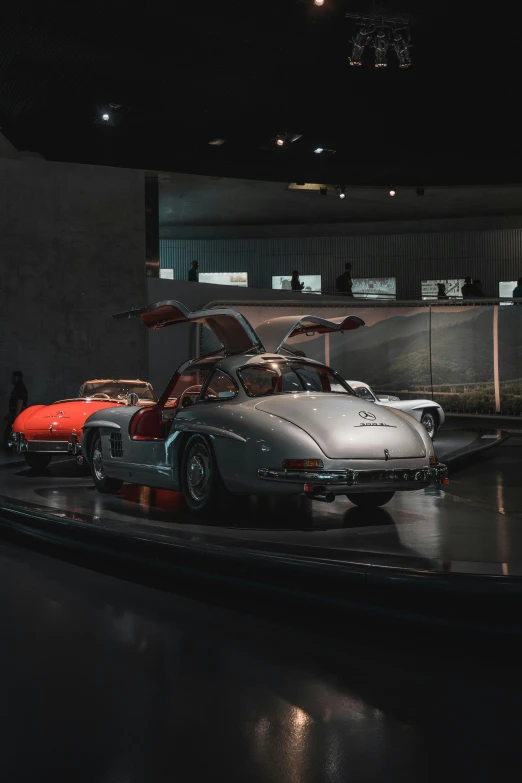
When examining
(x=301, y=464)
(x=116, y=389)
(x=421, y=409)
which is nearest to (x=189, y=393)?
(x=301, y=464)

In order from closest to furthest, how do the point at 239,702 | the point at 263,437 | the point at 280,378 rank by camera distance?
the point at 239,702 < the point at 263,437 < the point at 280,378

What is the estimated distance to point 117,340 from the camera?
69.7 feet

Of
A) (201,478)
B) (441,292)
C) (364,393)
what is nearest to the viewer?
(201,478)

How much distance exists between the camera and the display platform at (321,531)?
4.42 m

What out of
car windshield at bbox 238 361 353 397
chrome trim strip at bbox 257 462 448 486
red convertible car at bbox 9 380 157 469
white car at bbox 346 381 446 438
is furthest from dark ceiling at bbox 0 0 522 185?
chrome trim strip at bbox 257 462 448 486

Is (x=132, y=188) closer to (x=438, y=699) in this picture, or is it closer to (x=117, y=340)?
(x=117, y=340)

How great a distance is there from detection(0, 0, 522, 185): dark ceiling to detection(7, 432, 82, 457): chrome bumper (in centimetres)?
607

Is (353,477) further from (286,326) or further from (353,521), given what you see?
(286,326)

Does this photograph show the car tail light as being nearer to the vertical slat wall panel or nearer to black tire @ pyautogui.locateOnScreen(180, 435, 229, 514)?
black tire @ pyautogui.locateOnScreen(180, 435, 229, 514)

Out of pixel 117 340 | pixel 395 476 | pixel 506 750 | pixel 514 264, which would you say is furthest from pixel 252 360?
pixel 514 264

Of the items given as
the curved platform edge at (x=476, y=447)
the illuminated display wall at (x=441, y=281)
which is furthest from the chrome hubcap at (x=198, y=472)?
the illuminated display wall at (x=441, y=281)

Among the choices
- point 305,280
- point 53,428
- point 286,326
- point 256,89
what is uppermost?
point 256,89

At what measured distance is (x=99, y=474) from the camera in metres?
9.48

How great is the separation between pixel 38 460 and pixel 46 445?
107 cm
